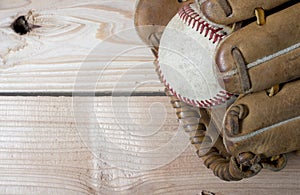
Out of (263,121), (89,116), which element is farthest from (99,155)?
(263,121)

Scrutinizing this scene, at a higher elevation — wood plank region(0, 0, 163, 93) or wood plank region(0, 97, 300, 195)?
wood plank region(0, 0, 163, 93)

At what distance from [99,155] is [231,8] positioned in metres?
0.46

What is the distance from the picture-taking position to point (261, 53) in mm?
675

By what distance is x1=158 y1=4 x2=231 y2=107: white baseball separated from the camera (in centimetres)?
75

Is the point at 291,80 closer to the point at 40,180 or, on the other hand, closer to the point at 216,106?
the point at 216,106

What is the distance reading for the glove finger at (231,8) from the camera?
68 centimetres

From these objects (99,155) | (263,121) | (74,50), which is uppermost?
(74,50)

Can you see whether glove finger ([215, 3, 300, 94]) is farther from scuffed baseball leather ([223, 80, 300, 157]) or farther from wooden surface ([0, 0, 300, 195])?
wooden surface ([0, 0, 300, 195])

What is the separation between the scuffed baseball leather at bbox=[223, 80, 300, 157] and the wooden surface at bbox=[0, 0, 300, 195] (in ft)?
0.67

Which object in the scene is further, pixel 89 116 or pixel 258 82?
pixel 89 116

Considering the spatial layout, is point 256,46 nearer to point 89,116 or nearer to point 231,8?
point 231,8

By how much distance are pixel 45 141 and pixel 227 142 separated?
1.52 ft

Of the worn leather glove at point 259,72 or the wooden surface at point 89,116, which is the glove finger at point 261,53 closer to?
the worn leather glove at point 259,72

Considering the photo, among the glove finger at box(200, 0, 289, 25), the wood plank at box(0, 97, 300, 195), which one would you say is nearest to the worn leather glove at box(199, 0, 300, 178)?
the glove finger at box(200, 0, 289, 25)
